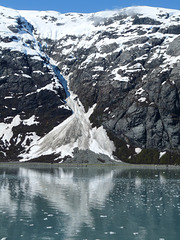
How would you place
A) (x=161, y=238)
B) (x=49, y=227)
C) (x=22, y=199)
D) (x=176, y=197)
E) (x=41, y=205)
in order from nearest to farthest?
(x=161, y=238)
(x=49, y=227)
(x=41, y=205)
(x=22, y=199)
(x=176, y=197)

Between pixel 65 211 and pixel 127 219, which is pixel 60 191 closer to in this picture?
pixel 65 211

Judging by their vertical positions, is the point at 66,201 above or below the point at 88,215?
Answer: above

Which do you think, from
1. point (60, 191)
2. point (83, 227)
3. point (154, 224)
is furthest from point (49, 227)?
point (60, 191)

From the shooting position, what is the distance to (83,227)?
41.0 meters

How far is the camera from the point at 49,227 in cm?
4084

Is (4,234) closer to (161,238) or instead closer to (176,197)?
(161,238)

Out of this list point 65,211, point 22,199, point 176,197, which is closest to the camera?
point 65,211

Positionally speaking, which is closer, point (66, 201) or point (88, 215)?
point (88, 215)

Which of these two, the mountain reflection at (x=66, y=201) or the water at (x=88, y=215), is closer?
the water at (x=88, y=215)

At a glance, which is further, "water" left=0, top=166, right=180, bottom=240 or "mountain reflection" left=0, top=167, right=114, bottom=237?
"mountain reflection" left=0, top=167, right=114, bottom=237

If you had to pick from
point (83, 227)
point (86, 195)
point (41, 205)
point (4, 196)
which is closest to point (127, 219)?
point (83, 227)

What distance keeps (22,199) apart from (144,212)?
23.0m

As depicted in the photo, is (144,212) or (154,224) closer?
(154,224)

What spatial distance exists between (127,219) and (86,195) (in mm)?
21730
